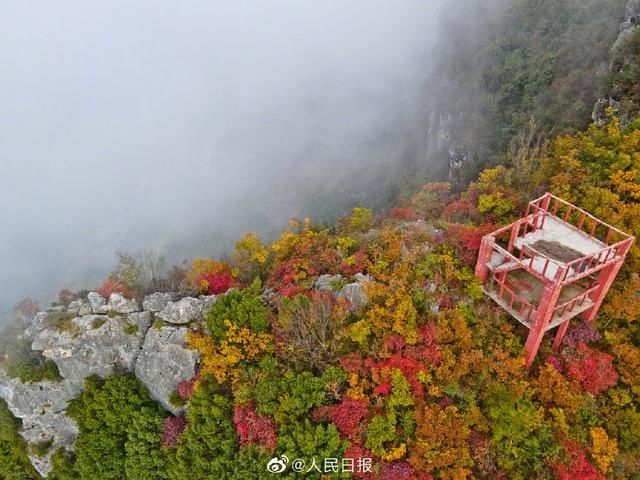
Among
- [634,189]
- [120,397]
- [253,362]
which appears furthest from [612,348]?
[120,397]

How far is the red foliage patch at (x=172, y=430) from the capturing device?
22.2 metres

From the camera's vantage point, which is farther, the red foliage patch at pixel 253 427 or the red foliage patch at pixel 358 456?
the red foliage patch at pixel 253 427

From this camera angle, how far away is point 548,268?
16.8m

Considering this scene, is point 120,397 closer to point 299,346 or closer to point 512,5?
point 299,346

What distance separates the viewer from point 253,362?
20406 mm

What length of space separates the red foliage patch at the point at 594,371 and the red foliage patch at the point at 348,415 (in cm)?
884

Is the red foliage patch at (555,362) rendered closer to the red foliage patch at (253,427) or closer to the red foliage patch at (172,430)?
the red foliage patch at (253,427)

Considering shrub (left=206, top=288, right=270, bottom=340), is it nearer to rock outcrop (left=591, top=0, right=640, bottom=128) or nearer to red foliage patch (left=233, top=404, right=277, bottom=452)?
red foliage patch (left=233, top=404, right=277, bottom=452)

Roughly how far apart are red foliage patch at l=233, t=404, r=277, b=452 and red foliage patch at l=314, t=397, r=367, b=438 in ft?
8.18

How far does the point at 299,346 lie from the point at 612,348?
534 inches

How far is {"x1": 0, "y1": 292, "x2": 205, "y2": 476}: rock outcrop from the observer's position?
76.6 ft

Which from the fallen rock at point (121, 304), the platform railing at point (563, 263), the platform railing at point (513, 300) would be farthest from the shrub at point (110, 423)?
the platform railing at point (563, 263)

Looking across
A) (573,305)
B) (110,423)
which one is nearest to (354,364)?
(573,305)

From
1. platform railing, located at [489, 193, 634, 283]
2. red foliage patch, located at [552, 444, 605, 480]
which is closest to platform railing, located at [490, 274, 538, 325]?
platform railing, located at [489, 193, 634, 283]
